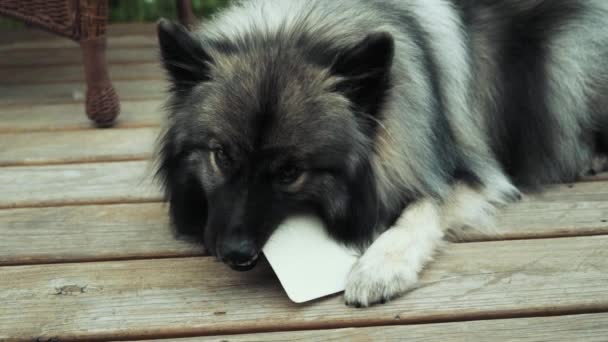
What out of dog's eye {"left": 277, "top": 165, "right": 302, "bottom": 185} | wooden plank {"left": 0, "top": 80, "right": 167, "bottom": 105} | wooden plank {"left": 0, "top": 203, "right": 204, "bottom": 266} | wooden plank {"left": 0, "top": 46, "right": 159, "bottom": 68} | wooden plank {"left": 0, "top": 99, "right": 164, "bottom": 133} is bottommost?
wooden plank {"left": 0, "top": 46, "right": 159, "bottom": 68}

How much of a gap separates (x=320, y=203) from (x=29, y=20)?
175 centimetres

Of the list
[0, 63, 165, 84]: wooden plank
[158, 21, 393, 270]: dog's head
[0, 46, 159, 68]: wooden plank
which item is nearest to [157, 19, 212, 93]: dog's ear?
[158, 21, 393, 270]: dog's head

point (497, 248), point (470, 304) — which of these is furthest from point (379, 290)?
point (497, 248)

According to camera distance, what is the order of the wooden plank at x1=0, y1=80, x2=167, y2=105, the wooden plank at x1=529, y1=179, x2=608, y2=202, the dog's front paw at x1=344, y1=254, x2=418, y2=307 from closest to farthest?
the dog's front paw at x1=344, y1=254, x2=418, y2=307, the wooden plank at x1=529, y1=179, x2=608, y2=202, the wooden plank at x1=0, y1=80, x2=167, y2=105

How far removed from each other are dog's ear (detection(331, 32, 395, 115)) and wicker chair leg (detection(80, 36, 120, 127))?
142 centimetres

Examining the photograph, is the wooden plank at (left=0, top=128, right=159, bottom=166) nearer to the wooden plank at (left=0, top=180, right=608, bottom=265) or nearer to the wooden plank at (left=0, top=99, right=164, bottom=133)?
the wooden plank at (left=0, top=99, right=164, bottom=133)

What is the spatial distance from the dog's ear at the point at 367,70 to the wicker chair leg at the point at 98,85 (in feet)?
4.66

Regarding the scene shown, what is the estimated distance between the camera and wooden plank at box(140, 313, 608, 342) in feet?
4.56

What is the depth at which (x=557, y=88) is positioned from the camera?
231cm

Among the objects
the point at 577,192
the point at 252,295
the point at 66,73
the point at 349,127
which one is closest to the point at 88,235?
the point at 252,295

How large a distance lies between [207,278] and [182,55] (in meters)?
0.55

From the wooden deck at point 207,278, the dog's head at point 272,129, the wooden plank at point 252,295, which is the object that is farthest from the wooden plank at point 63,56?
the wooden plank at point 252,295

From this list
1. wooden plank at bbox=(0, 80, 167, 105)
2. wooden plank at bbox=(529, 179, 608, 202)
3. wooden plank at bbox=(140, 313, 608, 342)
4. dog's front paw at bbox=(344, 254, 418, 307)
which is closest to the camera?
wooden plank at bbox=(140, 313, 608, 342)

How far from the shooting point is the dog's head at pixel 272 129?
5.13ft
